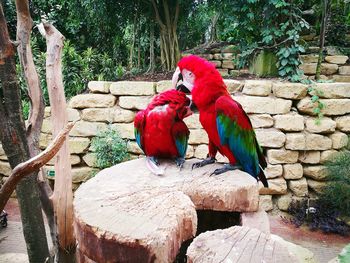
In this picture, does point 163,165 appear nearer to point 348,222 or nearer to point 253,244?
point 253,244

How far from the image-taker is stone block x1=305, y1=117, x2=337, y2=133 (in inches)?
134

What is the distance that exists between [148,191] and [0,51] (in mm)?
860

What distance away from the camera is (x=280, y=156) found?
136 inches

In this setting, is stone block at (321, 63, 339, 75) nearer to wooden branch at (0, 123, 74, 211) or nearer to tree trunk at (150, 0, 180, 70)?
tree trunk at (150, 0, 180, 70)

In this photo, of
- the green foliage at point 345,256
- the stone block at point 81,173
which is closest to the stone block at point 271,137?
the stone block at point 81,173

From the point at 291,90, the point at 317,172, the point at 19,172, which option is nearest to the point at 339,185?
the point at 317,172

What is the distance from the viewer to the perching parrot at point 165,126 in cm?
153

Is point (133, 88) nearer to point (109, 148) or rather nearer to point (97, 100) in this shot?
point (97, 100)

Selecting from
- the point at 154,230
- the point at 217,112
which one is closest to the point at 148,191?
the point at 154,230

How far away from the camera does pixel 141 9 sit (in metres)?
4.39

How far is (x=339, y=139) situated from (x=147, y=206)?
307cm

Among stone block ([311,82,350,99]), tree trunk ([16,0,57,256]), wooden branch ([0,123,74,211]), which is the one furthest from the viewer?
stone block ([311,82,350,99])

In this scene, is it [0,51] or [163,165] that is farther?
[163,165]

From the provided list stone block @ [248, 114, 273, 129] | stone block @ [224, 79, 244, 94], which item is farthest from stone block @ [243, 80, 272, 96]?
stone block @ [248, 114, 273, 129]
